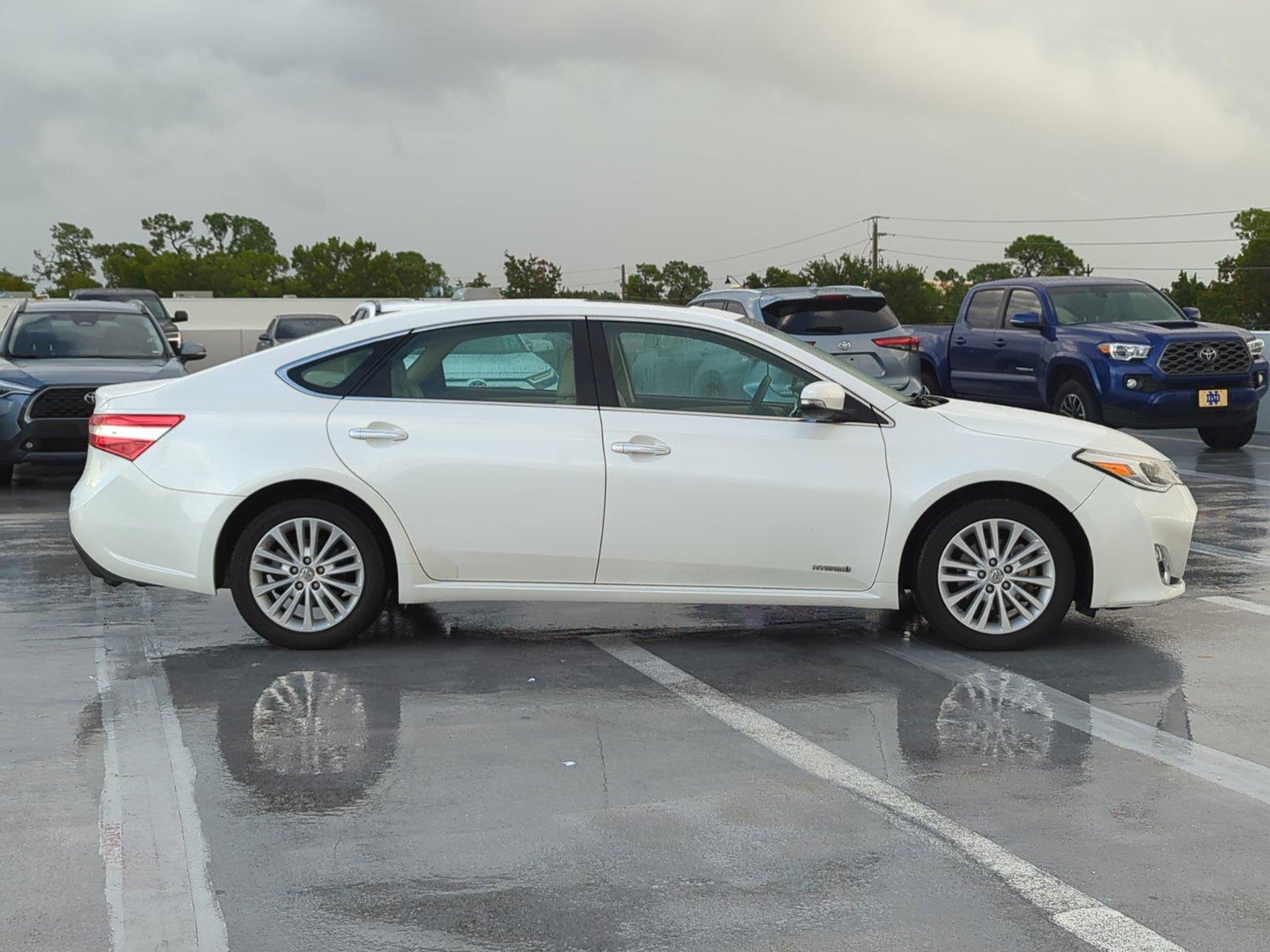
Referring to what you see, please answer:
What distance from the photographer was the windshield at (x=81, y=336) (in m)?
15.7

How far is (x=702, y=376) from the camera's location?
24.5ft

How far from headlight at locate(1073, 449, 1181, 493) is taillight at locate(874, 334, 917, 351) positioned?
7550 mm

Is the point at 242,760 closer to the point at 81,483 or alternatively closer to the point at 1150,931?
the point at 81,483

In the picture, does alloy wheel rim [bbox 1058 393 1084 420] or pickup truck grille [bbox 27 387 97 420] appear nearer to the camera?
pickup truck grille [bbox 27 387 97 420]

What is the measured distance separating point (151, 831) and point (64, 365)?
36.3ft

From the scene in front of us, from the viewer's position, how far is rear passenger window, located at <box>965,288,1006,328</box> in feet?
61.6

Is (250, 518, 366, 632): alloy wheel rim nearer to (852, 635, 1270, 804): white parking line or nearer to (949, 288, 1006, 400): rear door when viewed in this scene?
(852, 635, 1270, 804): white parking line

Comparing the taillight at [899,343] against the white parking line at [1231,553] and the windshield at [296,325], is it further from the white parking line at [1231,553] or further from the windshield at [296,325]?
the windshield at [296,325]

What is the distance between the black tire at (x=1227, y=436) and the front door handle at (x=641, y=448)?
1199 cm

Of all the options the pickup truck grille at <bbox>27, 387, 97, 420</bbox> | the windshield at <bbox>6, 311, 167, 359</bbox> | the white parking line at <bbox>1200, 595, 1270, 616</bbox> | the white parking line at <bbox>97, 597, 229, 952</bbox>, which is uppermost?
the windshield at <bbox>6, 311, 167, 359</bbox>

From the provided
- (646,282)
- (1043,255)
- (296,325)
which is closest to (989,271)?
(1043,255)

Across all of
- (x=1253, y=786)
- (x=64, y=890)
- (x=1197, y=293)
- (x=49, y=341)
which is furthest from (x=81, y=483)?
(x=1197, y=293)

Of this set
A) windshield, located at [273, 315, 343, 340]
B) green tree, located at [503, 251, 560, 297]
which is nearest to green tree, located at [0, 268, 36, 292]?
green tree, located at [503, 251, 560, 297]

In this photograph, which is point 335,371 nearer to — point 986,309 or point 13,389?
point 13,389
